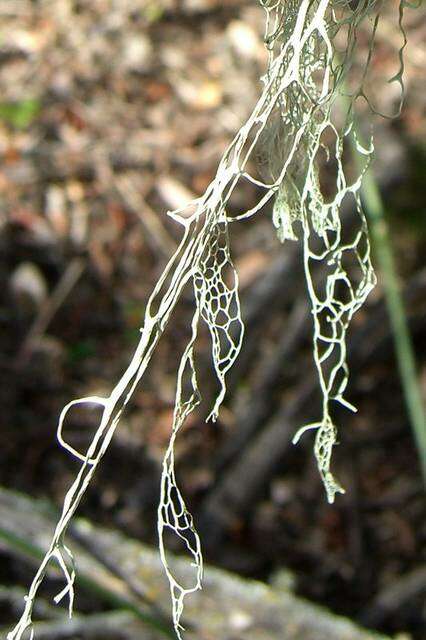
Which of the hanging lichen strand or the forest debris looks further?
the forest debris

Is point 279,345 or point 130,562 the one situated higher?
point 279,345

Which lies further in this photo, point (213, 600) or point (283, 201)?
point (213, 600)

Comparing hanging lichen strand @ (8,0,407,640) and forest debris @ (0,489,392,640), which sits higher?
hanging lichen strand @ (8,0,407,640)

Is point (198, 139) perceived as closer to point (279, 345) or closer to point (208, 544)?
point (279, 345)

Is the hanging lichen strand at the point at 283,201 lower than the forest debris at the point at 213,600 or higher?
higher

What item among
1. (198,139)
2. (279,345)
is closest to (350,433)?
(279,345)

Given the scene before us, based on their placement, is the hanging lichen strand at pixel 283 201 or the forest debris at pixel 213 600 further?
the forest debris at pixel 213 600

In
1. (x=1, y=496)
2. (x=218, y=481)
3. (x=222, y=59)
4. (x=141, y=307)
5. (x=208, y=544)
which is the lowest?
(x=208, y=544)

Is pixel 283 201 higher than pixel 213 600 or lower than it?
higher

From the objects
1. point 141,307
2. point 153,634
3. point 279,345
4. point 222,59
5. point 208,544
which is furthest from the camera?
point 222,59

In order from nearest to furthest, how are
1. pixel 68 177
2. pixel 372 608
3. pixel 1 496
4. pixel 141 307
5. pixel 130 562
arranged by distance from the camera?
1. pixel 130 562
2. pixel 1 496
3. pixel 372 608
4. pixel 141 307
5. pixel 68 177

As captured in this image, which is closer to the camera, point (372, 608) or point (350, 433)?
point (372, 608)
